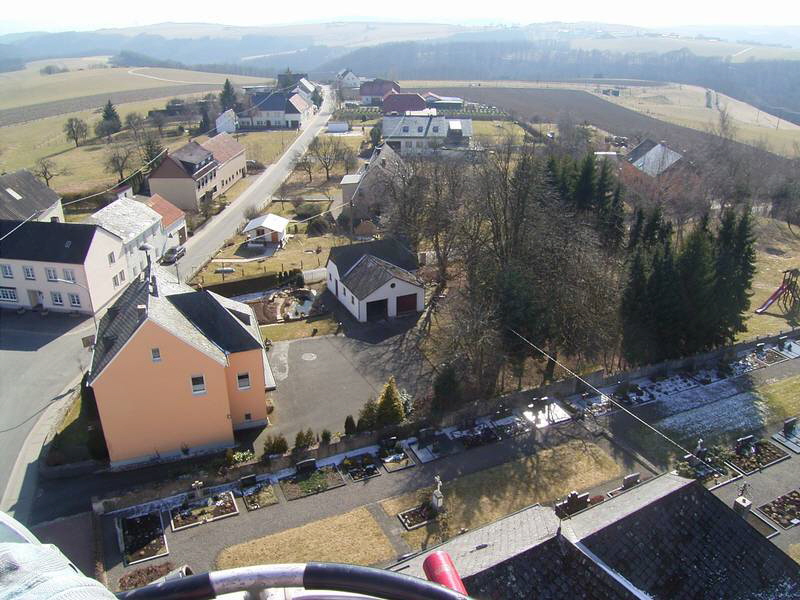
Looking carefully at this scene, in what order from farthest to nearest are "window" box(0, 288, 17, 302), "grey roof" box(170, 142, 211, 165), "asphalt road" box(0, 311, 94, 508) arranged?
"grey roof" box(170, 142, 211, 165) → "window" box(0, 288, 17, 302) → "asphalt road" box(0, 311, 94, 508)

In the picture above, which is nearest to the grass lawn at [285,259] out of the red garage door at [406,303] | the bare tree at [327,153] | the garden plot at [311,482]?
the red garage door at [406,303]

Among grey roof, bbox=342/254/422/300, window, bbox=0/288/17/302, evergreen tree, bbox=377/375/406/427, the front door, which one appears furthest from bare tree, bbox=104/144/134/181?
evergreen tree, bbox=377/375/406/427

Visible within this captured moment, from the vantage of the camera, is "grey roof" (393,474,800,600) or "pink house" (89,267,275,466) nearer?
"grey roof" (393,474,800,600)

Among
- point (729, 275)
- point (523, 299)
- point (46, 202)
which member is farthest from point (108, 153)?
point (729, 275)

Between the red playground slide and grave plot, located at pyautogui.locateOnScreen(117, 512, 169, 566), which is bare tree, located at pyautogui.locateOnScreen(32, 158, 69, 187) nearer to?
grave plot, located at pyautogui.locateOnScreen(117, 512, 169, 566)

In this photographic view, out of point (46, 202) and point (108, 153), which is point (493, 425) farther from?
point (108, 153)

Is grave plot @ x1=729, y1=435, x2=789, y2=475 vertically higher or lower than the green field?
lower

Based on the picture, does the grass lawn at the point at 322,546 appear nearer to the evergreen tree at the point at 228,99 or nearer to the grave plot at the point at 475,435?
the grave plot at the point at 475,435
